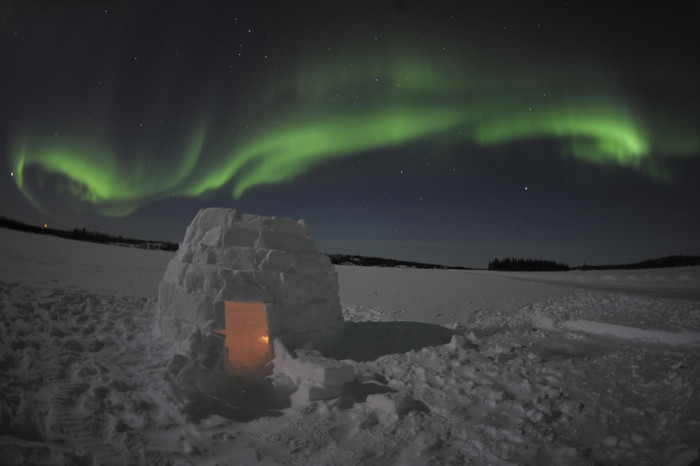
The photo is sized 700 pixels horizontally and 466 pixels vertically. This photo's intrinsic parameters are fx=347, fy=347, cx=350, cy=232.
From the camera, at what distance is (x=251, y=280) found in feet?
21.7

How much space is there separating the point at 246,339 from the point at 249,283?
195 cm

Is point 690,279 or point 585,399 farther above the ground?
point 690,279

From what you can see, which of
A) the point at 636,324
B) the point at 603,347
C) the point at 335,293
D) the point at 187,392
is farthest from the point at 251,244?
the point at 636,324

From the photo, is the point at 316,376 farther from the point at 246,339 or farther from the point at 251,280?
the point at 246,339

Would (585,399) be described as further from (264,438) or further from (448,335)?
(264,438)

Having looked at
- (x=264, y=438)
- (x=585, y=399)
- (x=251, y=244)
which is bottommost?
(x=264, y=438)

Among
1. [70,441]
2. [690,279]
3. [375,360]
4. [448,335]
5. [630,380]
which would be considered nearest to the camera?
[70,441]

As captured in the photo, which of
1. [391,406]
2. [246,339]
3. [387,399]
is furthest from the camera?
[246,339]

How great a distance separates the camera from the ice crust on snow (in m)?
6.40

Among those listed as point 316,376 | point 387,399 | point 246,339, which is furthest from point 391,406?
point 246,339

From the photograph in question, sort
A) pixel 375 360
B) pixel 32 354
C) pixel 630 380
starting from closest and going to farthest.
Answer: pixel 32 354, pixel 630 380, pixel 375 360

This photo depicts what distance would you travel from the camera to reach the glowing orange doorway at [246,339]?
665cm

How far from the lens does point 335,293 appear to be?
784cm

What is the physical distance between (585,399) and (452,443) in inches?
95.5
